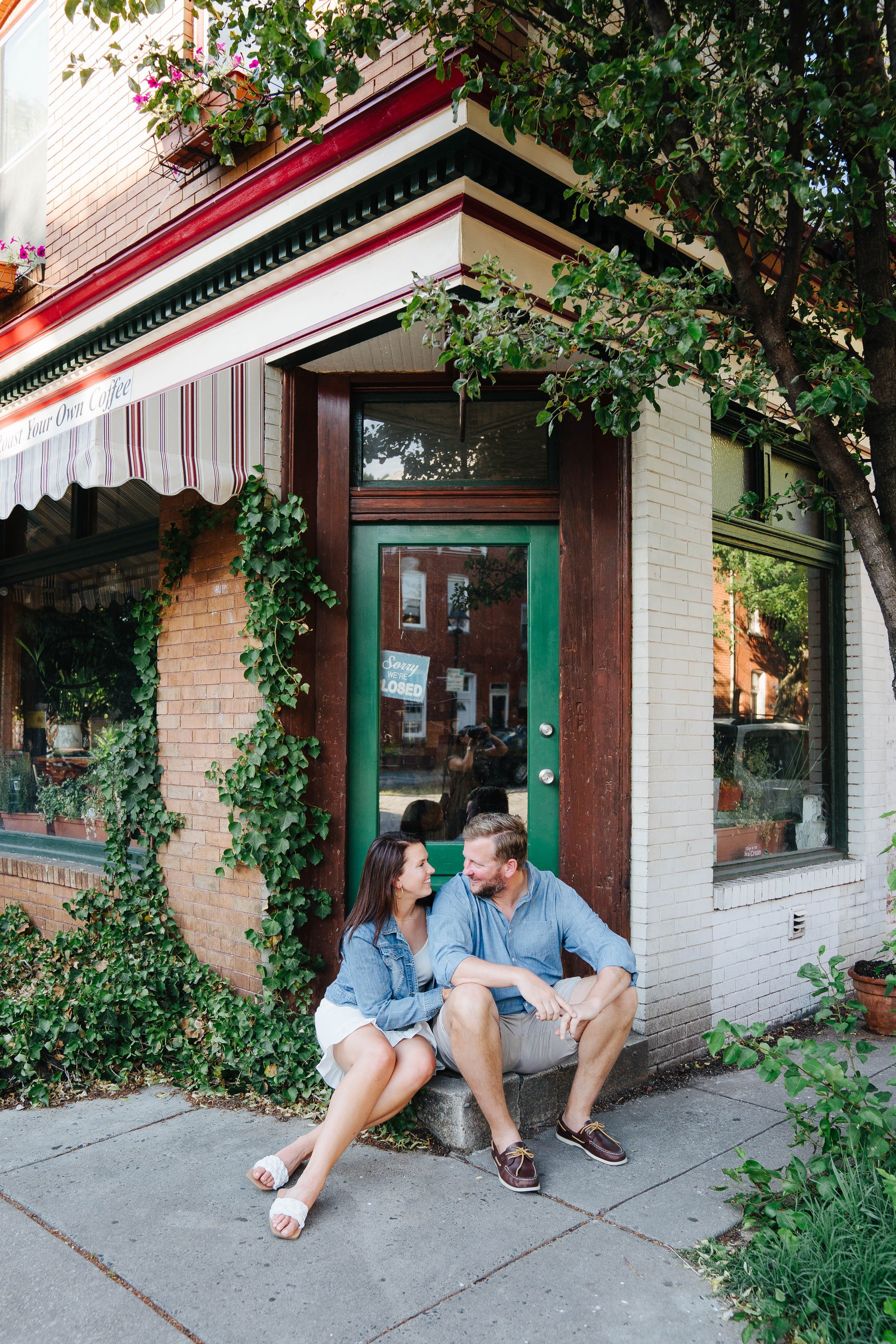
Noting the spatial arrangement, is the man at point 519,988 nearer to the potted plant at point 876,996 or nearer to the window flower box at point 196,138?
the potted plant at point 876,996

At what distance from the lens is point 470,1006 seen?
134 inches

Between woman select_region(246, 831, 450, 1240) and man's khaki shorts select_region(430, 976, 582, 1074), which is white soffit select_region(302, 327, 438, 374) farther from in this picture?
man's khaki shorts select_region(430, 976, 582, 1074)

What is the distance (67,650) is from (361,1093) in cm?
439

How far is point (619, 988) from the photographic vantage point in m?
3.56

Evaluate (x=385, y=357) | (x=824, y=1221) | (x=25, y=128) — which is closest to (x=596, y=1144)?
(x=824, y=1221)

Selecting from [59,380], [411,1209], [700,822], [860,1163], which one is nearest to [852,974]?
[700,822]

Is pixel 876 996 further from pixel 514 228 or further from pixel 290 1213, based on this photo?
pixel 514 228

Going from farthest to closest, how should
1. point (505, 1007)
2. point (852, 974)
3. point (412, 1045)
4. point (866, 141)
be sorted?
point (852, 974) < point (505, 1007) < point (412, 1045) < point (866, 141)

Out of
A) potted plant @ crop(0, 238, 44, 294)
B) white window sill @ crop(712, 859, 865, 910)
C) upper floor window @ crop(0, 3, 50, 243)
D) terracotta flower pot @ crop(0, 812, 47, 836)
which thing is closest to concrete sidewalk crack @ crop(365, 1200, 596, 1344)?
white window sill @ crop(712, 859, 865, 910)

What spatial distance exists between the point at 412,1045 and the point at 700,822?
2.09 m

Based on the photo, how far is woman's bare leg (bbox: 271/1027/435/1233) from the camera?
3.16 m

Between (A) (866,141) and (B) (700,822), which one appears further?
(B) (700,822)

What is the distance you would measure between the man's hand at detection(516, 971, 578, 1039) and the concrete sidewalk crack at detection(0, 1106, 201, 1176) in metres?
1.70

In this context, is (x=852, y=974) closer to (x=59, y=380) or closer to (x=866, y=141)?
(x=866, y=141)
